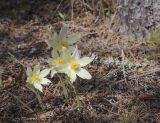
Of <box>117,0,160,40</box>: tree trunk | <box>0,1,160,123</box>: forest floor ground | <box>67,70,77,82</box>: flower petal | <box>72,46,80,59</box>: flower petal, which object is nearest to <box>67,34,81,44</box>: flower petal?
<box>72,46,80,59</box>: flower petal

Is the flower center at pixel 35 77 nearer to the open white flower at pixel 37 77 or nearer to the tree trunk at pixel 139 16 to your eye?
the open white flower at pixel 37 77

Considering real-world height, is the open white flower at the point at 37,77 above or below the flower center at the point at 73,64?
below

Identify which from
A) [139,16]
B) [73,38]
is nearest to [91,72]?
[73,38]

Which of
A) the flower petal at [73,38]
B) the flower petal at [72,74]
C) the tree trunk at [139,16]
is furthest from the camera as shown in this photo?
the tree trunk at [139,16]

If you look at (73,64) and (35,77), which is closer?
(73,64)

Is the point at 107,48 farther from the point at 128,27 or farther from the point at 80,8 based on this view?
the point at 80,8

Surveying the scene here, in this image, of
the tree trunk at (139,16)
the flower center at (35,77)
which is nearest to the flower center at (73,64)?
the flower center at (35,77)

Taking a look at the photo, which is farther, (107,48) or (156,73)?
(107,48)

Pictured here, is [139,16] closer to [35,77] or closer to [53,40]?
[53,40]

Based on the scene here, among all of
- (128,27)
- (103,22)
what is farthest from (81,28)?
(128,27)
